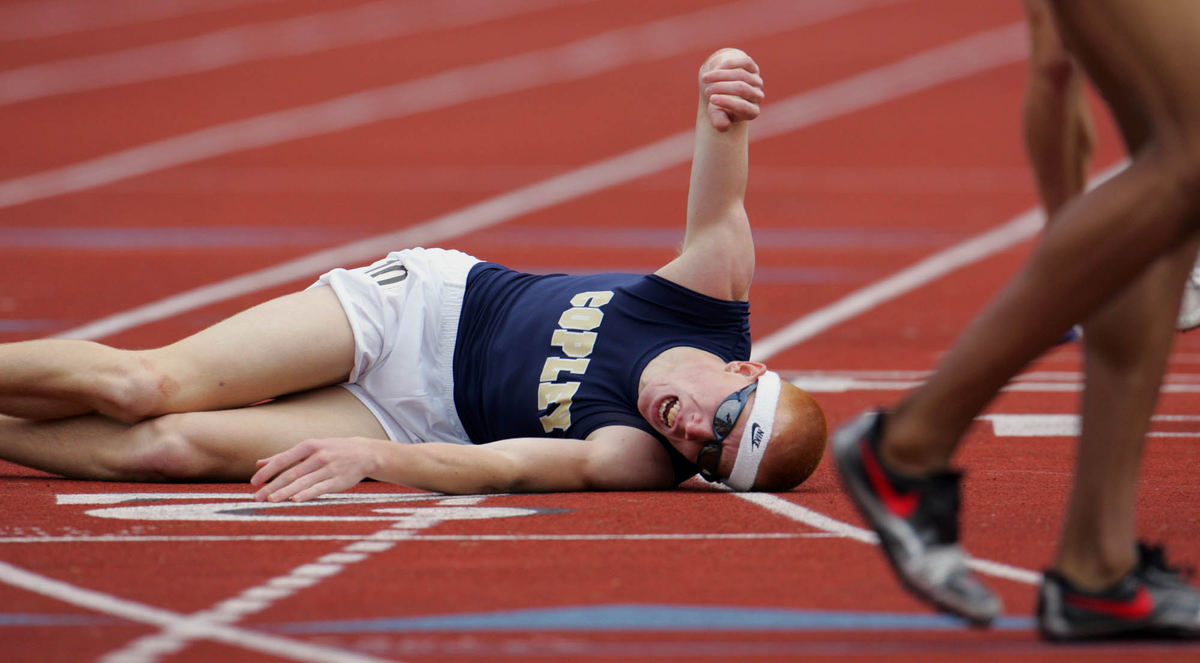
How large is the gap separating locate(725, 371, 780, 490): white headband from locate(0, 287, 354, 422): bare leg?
1.19 meters

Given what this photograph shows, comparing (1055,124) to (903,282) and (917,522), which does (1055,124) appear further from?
(903,282)

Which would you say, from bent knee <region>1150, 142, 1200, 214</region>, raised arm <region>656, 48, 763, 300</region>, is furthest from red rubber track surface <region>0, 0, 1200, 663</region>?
bent knee <region>1150, 142, 1200, 214</region>

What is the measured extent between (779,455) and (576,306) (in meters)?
0.81

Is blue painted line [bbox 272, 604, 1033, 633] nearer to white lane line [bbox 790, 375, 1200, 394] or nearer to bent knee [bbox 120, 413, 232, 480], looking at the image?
bent knee [bbox 120, 413, 232, 480]

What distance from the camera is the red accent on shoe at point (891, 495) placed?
11.3 feet

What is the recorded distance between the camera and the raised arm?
536 centimetres

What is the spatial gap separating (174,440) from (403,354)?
2.30ft

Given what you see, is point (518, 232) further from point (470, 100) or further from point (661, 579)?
point (661, 579)

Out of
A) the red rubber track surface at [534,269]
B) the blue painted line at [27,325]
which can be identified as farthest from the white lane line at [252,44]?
the blue painted line at [27,325]

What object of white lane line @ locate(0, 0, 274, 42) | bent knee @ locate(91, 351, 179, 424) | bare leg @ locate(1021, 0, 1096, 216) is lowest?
bent knee @ locate(91, 351, 179, 424)

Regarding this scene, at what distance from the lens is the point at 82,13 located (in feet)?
83.1

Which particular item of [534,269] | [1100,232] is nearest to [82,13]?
[534,269]

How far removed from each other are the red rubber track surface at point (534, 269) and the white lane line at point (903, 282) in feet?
0.29

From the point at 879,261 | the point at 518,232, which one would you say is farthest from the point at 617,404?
the point at 518,232
